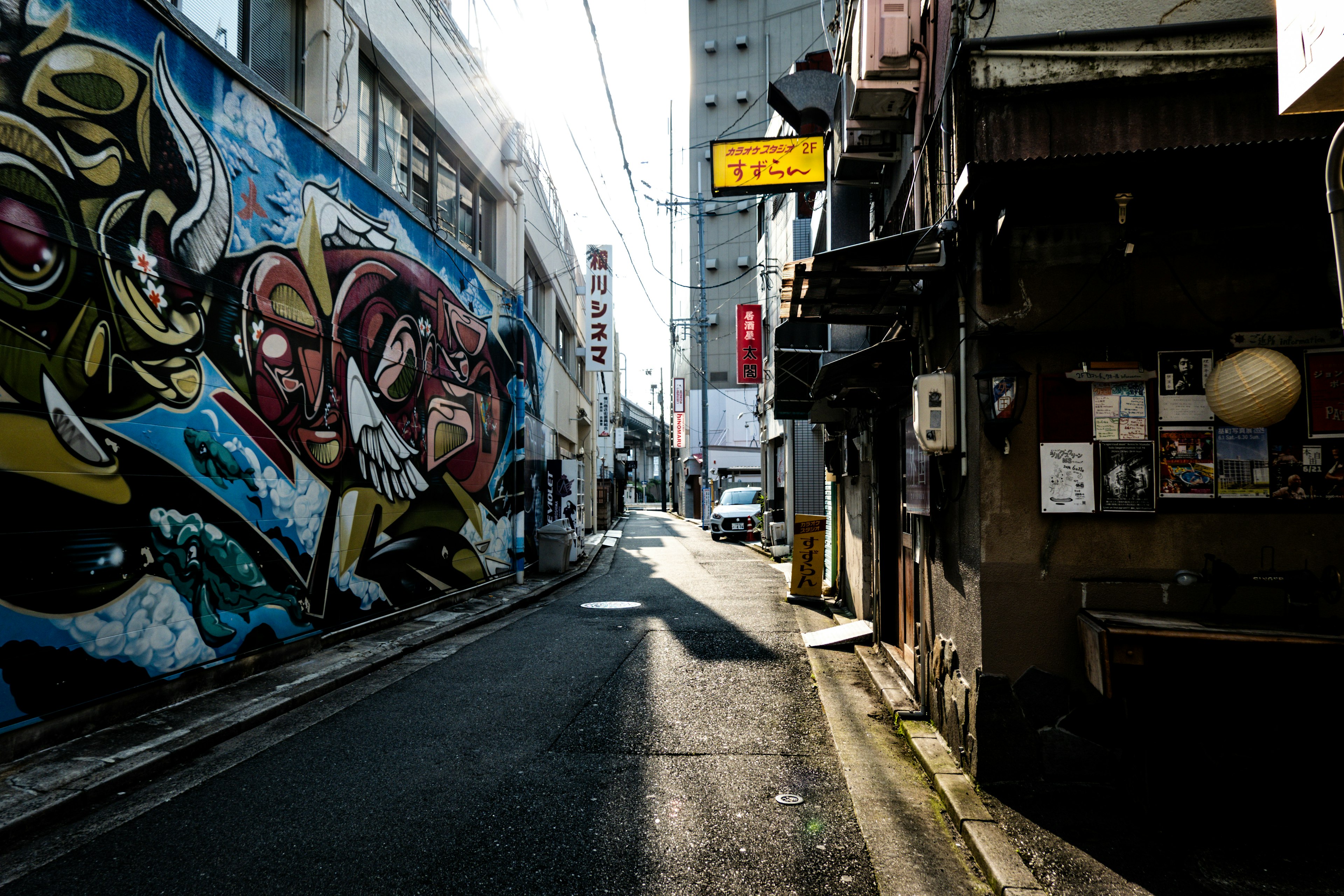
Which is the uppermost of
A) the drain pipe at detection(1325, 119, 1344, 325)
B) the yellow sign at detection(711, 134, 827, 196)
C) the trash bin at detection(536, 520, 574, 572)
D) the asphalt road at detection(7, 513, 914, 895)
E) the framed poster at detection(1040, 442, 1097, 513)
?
the yellow sign at detection(711, 134, 827, 196)

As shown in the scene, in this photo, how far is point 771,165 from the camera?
11.1 m

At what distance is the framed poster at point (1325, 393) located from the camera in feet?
14.5

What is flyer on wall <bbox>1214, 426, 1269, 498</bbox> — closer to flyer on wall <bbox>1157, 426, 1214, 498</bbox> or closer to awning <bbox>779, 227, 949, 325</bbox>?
flyer on wall <bbox>1157, 426, 1214, 498</bbox>

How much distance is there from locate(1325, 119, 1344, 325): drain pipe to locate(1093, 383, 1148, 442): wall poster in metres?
2.17

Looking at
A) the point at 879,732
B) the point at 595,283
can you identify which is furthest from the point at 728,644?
the point at 595,283

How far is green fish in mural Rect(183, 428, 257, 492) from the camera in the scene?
6738 mm

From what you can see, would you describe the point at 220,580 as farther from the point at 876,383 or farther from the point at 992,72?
the point at 992,72

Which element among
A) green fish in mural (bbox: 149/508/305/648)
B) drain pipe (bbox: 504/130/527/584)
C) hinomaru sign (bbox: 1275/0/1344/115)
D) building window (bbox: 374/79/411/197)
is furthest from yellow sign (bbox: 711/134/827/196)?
green fish in mural (bbox: 149/508/305/648)

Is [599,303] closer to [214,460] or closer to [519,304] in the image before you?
[519,304]

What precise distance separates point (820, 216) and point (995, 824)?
35.3 feet

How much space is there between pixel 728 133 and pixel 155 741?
49.2m

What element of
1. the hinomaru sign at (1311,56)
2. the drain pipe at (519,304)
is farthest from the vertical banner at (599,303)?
the hinomaru sign at (1311,56)

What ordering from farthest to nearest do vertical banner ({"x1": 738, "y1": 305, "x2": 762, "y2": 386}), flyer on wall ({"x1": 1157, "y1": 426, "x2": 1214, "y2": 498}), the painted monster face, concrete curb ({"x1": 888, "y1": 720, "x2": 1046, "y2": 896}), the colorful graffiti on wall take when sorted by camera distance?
vertical banner ({"x1": 738, "y1": 305, "x2": 762, "y2": 386}) → the painted monster face → the colorful graffiti on wall → flyer on wall ({"x1": 1157, "y1": 426, "x2": 1214, "y2": 498}) → concrete curb ({"x1": 888, "y1": 720, "x2": 1046, "y2": 896})

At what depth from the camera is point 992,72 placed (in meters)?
4.81
